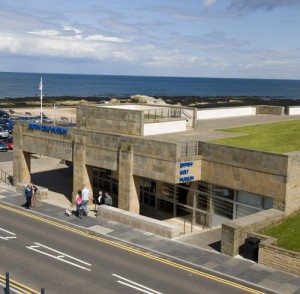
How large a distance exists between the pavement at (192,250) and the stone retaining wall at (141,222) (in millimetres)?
299

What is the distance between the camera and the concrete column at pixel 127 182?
29.2m

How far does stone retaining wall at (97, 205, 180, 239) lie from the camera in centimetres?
2442

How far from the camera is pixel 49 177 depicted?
42250 mm

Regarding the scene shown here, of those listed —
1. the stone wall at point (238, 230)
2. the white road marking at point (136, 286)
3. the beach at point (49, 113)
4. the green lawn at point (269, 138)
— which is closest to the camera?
the white road marking at point (136, 286)

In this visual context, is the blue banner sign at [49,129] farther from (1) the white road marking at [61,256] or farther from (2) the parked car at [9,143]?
(2) the parked car at [9,143]

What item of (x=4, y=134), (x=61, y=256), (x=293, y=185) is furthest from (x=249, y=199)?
(x=4, y=134)

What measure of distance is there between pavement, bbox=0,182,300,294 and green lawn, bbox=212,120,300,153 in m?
5.59

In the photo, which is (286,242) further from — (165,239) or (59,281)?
(59,281)

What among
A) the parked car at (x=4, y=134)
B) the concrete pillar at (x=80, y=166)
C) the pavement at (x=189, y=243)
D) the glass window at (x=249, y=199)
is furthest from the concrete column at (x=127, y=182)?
the parked car at (x=4, y=134)

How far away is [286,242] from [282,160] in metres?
4.59

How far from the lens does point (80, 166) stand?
106ft

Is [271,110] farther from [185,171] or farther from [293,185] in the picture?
[293,185]

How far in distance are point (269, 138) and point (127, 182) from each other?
31.3 ft

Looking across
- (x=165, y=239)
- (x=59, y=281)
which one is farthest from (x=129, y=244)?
(x=59, y=281)
